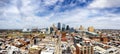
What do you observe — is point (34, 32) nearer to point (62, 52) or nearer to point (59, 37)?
point (59, 37)

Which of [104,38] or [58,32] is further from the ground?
[58,32]

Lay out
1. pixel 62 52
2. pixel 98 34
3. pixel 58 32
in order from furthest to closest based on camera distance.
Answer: pixel 98 34
pixel 58 32
pixel 62 52

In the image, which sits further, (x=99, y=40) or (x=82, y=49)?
(x=99, y=40)

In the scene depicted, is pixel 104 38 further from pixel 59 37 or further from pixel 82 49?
pixel 82 49

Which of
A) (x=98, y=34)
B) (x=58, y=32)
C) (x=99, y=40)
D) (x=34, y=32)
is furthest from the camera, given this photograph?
(x=34, y=32)

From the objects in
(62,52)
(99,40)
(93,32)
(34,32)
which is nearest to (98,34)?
(93,32)

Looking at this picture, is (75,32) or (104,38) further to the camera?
(75,32)

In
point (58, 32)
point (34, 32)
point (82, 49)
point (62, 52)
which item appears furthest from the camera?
point (34, 32)

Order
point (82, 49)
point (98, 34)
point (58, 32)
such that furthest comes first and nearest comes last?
1. point (98, 34)
2. point (58, 32)
3. point (82, 49)

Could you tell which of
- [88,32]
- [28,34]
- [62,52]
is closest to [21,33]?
[28,34]
